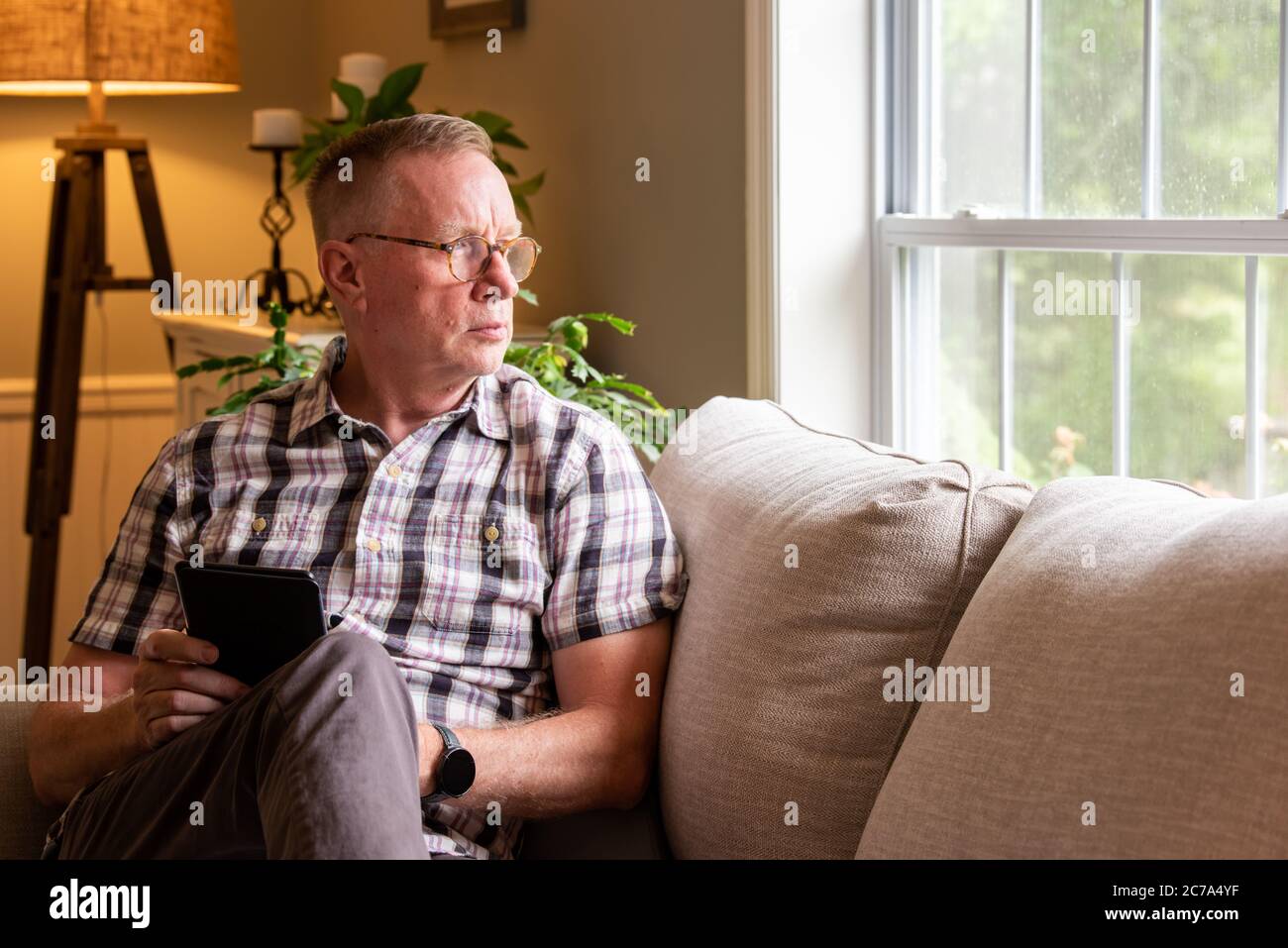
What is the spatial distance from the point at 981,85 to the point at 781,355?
480 mm

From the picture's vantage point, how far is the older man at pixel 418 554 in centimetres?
143

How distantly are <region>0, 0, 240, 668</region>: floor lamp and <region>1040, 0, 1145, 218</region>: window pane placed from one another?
2.01m

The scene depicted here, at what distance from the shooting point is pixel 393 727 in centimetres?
121

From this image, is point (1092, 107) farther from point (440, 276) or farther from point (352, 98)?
point (352, 98)

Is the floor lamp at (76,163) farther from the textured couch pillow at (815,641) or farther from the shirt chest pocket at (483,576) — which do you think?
the textured couch pillow at (815,641)

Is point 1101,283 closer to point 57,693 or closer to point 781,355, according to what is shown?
point 781,355

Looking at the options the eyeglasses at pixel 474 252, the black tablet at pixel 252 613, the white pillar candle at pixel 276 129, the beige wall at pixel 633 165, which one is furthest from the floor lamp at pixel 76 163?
the black tablet at pixel 252 613

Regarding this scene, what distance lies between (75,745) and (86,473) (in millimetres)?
2590

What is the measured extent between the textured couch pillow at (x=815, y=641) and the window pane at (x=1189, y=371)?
1.43 ft

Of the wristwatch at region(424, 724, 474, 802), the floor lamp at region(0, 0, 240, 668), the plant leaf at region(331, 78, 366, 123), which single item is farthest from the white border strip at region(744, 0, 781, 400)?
the floor lamp at region(0, 0, 240, 668)

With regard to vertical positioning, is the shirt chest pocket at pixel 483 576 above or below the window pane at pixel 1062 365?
below

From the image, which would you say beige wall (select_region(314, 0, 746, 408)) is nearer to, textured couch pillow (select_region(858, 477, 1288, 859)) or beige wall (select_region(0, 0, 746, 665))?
beige wall (select_region(0, 0, 746, 665))

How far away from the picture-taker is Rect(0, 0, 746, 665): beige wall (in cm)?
235
